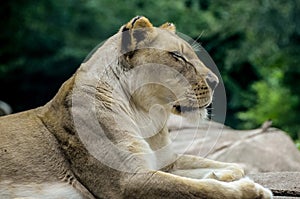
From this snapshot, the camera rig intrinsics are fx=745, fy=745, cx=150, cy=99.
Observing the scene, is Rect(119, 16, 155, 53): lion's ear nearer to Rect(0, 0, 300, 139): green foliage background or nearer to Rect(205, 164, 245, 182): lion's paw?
Rect(205, 164, 245, 182): lion's paw

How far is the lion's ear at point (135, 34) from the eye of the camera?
394cm

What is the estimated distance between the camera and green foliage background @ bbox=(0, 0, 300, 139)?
1080 cm

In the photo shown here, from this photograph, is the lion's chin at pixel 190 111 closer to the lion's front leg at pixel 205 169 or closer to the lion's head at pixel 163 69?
the lion's head at pixel 163 69

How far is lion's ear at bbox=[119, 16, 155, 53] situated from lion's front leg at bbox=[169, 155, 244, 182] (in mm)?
755

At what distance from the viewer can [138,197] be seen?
11.8 feet

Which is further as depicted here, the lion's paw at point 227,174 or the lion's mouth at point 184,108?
the lion's mouth at point 184,108

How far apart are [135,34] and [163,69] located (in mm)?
236

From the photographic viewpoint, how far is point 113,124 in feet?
12.3

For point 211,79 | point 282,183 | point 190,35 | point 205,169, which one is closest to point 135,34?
point 211,79

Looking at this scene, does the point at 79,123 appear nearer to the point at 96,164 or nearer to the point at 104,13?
the point at 96,164

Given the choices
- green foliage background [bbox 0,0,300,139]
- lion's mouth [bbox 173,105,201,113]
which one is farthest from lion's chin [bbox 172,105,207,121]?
green foliage background [bbox 0,0,300,139]

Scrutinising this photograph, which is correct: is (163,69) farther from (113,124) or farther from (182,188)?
(182,188)

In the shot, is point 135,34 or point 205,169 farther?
point 205,169

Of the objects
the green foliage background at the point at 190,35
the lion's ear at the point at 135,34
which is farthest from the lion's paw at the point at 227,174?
the green foliage background at the point at 190,35
